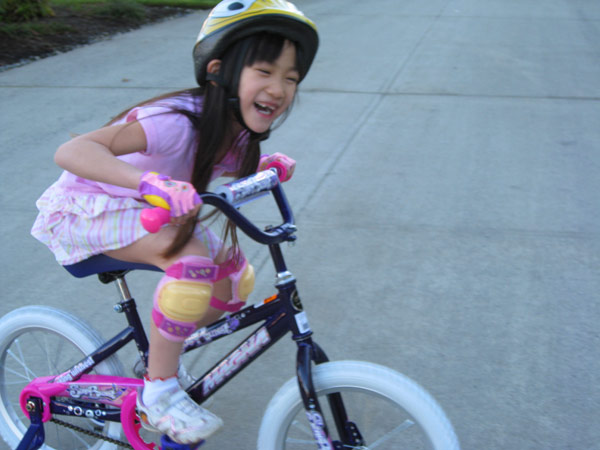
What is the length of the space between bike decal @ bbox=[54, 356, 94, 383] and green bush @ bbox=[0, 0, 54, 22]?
9932 millimetres

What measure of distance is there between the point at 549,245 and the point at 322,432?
2.54 m

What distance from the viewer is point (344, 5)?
1445 centimetres

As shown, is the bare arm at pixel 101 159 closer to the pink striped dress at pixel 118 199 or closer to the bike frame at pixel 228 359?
the pink striped dress at pixel 118 199

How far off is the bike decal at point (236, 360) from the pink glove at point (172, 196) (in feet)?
1.78

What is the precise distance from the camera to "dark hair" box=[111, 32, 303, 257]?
1.86 metres

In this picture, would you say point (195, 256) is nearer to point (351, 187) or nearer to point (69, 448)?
point (69, 448)

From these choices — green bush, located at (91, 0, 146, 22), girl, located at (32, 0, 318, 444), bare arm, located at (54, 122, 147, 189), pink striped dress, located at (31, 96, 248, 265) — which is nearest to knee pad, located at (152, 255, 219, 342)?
girl, located at (32, 0, 318, 444)

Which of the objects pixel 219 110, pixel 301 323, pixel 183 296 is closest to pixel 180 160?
pixel 219 110

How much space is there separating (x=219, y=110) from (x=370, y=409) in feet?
3.14

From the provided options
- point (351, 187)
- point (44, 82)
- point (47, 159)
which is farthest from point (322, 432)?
point (44, 82)

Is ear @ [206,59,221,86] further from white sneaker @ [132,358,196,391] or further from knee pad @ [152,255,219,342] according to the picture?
white sneaker @ [132,358,196,391]

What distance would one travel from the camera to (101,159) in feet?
5.76

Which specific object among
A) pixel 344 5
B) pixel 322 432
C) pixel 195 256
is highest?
pixel 195 256

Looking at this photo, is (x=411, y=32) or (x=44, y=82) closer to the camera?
(x=44, y=82)
